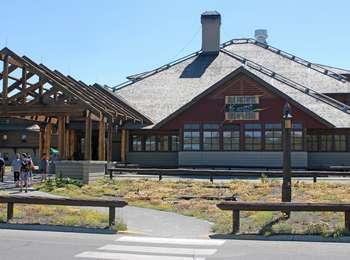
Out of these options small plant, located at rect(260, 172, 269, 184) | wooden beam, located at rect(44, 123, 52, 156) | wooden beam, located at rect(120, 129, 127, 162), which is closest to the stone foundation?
wooden beam, located at rect(44, 123, 52, 156)

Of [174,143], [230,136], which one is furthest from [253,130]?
[174,143]

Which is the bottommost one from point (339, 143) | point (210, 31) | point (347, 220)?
point (347, 220)

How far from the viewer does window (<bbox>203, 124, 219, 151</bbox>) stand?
1762 inches

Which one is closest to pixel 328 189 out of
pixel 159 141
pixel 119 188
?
pixel 119 188

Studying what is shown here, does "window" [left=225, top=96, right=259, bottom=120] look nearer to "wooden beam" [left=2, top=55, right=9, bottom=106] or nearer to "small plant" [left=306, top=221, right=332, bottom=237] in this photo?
"wooden beam" [left=2, top=55, right=9, bottom=106]

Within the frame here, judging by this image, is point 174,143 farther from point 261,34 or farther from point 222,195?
point 261,34

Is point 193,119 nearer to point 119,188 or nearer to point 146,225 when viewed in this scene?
point 119,188

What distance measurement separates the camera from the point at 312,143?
4434 cm

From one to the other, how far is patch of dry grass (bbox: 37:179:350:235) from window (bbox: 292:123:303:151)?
52.3 feet

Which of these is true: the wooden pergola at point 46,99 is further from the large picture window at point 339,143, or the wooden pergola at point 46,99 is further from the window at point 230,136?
the large picture window at point 339,143

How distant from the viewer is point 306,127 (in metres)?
42.8

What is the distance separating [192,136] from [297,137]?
7.57 m

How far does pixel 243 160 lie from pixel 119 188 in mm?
19663

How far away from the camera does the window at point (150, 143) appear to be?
47125mm
